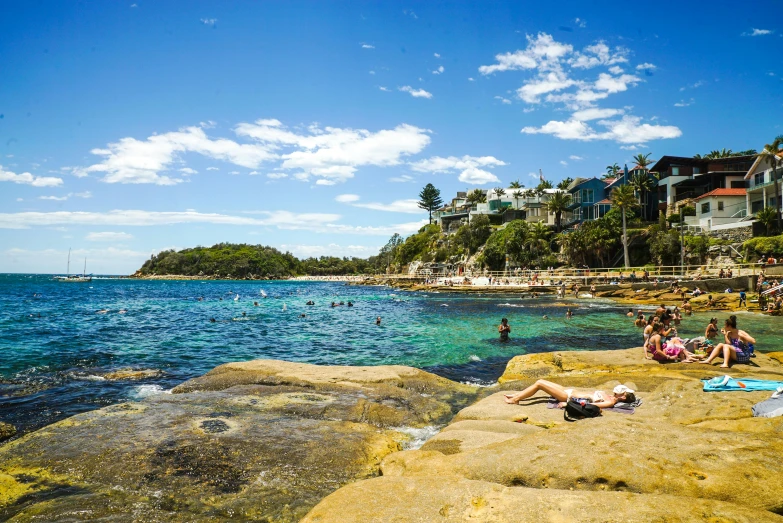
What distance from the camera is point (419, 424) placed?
9.61 metres

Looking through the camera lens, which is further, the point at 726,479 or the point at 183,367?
the point at 183,367

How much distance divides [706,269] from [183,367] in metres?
54.4

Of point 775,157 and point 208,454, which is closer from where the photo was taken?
point 208,454

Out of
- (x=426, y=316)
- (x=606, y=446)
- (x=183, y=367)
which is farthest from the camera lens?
(x=426, y=316)

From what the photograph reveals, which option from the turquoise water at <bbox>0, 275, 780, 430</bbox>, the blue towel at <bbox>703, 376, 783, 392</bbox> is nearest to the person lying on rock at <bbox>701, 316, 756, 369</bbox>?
the blue towel at <bbox>703, 376, 783, 392</bbox>

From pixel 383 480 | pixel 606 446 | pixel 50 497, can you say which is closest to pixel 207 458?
pixel 50 497

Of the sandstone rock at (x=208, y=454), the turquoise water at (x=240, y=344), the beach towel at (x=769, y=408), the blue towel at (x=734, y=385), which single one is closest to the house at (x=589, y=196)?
the turquoise water at (x=240, y=344)

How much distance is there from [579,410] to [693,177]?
7580cm

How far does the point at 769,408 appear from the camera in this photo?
6.63m

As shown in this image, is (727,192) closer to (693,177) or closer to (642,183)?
(693,177)

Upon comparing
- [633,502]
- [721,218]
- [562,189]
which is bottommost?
[633,502]

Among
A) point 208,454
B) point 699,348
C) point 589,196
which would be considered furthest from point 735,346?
point 589,196

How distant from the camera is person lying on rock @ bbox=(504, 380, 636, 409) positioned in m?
8.28

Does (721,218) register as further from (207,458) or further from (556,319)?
(207,458)
